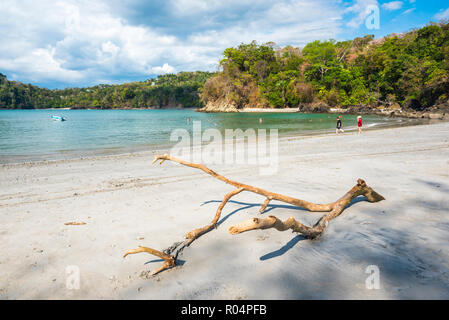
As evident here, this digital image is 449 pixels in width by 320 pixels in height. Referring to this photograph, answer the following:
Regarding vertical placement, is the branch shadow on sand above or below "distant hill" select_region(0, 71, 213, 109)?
below

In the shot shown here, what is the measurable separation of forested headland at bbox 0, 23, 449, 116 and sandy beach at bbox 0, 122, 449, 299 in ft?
179

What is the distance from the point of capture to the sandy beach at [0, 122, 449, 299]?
2.46 meters

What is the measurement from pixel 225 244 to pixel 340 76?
280ft

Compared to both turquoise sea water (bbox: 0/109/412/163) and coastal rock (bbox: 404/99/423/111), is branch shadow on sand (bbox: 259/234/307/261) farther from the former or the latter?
coastal rock (bbox: 404/99/423/111)

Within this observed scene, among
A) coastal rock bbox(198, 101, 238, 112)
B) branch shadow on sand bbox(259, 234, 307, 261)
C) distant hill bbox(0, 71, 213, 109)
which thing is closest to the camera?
branch shadow on sand bbox(259, 234, 307, 261)

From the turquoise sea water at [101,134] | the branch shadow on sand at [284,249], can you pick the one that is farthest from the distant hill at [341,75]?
the branch shadow on sand at [284,249]

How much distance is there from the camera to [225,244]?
335cm

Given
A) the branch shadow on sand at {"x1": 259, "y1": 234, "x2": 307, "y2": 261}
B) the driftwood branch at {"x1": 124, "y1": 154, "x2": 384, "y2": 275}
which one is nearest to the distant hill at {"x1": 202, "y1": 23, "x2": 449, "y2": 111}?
the driftwood branch at {"x1": 124, "y1": 154, "x2": 384, "y2": 275}

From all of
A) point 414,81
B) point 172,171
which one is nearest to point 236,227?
point 172,171

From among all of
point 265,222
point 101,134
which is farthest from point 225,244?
point 101,134

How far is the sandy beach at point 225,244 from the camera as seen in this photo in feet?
8.08

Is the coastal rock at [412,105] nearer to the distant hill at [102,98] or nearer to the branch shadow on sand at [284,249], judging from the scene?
the branch shadow on sand at [284,249]
